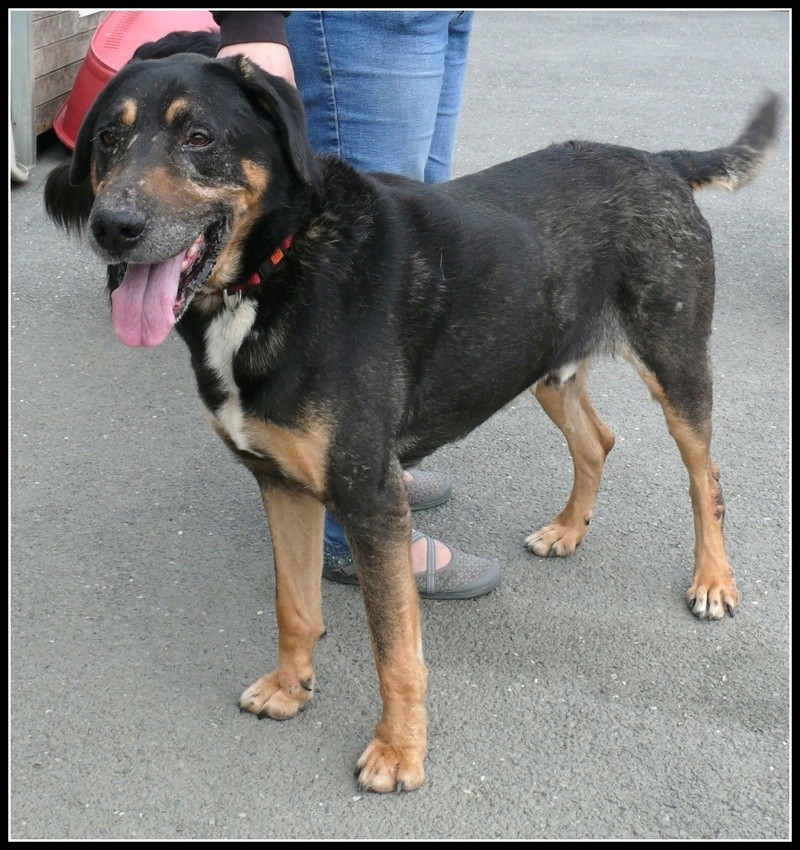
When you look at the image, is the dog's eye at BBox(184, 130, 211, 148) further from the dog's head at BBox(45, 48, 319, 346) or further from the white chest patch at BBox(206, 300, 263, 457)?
the white chest patch at BBox(206, 300, 263, 457)

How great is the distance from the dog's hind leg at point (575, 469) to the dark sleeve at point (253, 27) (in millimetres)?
1702

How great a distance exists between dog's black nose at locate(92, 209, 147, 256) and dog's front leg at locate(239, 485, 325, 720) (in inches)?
35.7

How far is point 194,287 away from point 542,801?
1.69 metres

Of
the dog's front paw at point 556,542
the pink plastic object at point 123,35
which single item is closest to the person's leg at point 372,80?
the dog's front paw at point 556,542

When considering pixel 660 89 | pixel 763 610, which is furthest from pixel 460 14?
pixel 660 89

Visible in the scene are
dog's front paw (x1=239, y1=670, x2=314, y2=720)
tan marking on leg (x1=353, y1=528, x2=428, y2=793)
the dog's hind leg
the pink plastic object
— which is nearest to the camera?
tan marking on leg (x1=353, y1=528, x2=428, y2=793)

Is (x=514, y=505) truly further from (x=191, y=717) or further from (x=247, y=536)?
(x=191, y=717)

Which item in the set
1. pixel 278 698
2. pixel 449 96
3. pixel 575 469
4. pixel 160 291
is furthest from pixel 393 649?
pixel 449 96

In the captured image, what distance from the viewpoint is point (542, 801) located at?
9.46 ft

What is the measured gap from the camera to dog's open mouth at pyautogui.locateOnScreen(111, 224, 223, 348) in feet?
8.38

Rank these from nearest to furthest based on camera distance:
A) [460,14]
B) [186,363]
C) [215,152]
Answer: [215,152], [460,14], [186,363]

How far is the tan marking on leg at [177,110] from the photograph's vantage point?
252 cm

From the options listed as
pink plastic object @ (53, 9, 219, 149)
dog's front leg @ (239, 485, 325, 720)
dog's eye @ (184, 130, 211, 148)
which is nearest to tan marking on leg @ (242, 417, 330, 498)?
dog's front leg @ (239, 485, 325, 720)

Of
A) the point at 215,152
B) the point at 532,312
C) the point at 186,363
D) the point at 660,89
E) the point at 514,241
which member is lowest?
the point at 660,89
